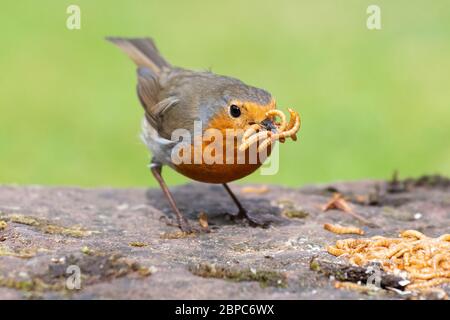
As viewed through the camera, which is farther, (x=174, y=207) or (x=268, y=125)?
(x=174, y=207)

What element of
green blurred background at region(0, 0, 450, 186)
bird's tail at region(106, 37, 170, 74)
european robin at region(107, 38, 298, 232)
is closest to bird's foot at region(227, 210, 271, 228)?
european robin at region(107, 38, 298, 232)

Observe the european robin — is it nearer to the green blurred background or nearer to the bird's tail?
the bird's tail

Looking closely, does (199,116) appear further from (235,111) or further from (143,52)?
(143,52)

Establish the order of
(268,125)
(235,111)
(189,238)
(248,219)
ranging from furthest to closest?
(248,219) → (189,238) → (235,111) → (268,125)

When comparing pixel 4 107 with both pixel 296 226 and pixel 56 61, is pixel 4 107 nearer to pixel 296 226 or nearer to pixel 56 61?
pixel 56 61

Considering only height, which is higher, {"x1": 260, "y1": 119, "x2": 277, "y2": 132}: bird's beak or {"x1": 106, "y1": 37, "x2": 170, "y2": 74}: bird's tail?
{"x1": 106, "y1": 37, "x2": 170, "y2": 74}: bird's tail

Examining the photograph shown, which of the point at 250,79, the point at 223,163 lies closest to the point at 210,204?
the point at 223,163

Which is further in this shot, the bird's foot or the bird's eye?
the bird's foot
